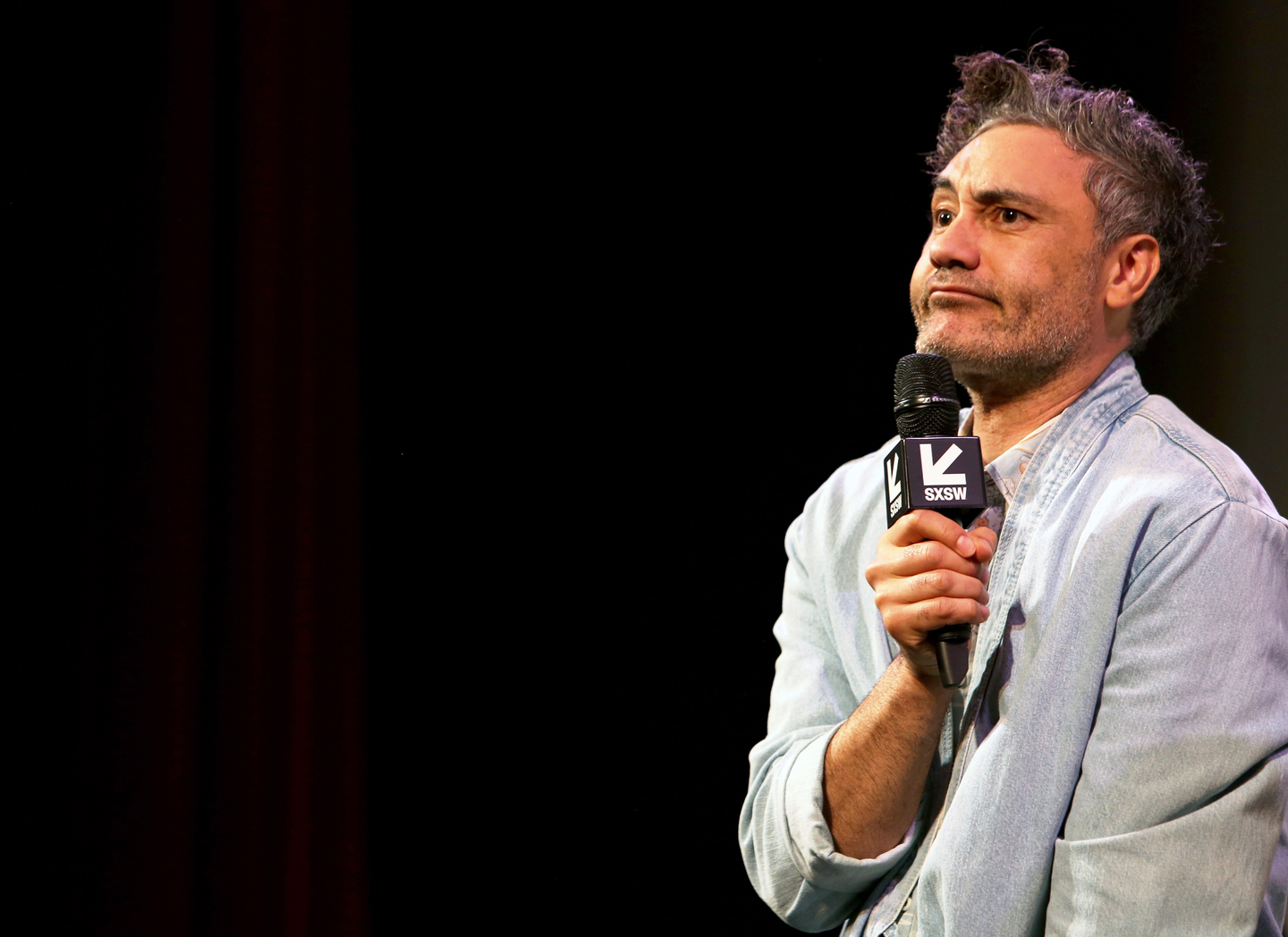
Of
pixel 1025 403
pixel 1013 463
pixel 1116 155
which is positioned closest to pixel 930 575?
pixel 1013 463

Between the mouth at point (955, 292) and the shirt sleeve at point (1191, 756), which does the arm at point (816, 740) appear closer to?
the shirt sleeve at point (1191, 756)

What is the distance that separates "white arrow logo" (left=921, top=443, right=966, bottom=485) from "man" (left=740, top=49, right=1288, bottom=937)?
0.04m


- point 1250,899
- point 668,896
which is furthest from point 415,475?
point 1250,899

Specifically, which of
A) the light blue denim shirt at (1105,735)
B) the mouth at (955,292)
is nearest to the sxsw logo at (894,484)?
the light blue denim shirt at (1105,735)

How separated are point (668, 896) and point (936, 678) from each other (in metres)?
1.13

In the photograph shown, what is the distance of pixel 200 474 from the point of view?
1.63 m

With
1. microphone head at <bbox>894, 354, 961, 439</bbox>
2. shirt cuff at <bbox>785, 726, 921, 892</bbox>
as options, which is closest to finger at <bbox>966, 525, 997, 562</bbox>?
microphone head at <bbox>894, 354, 961, 439</bbox>

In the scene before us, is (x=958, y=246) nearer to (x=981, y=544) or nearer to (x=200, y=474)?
(x=981, y=544)

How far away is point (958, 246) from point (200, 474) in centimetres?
117

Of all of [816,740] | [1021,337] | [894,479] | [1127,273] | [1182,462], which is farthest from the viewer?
[1127,273]

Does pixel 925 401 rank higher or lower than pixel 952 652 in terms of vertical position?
higher

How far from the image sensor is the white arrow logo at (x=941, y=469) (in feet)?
3.40

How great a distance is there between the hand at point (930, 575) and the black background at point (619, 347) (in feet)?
3.40

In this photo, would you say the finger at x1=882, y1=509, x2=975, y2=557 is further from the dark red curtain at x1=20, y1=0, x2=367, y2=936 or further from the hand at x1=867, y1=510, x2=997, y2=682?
the dark red curtain at x1=20, y1=0, x2=367, y2=936
